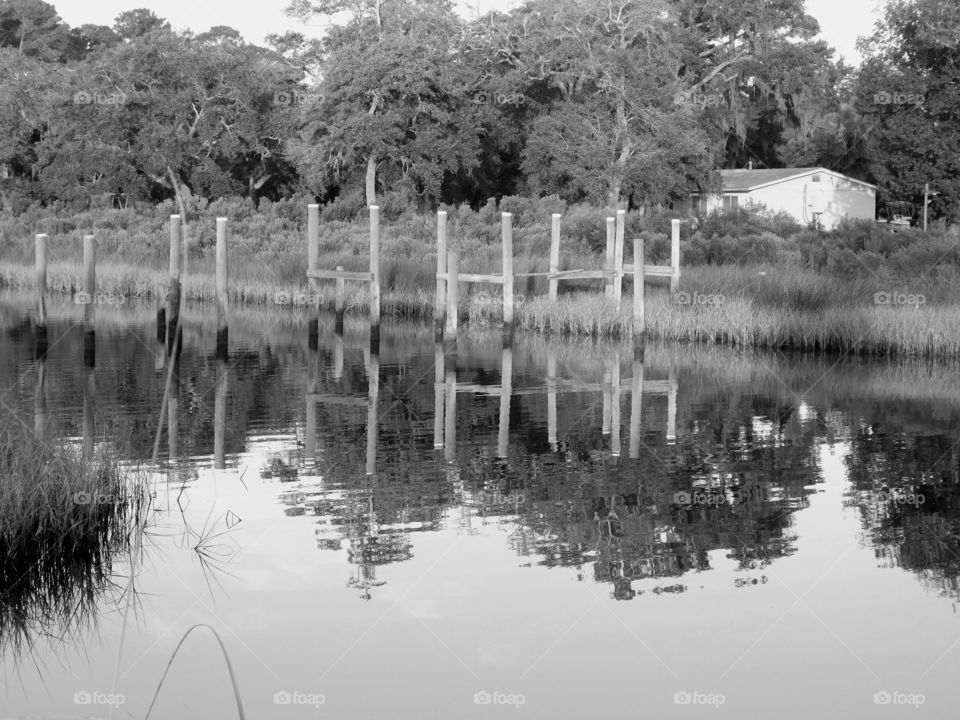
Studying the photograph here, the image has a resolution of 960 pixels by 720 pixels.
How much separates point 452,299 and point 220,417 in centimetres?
841

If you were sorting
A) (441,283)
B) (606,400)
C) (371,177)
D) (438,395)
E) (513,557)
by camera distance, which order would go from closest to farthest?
1. (513,557)
2. (606,400)
3. (438,395)
4. (441,283)
5. (371,177)

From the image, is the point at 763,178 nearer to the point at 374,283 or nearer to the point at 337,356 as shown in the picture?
the point at 374,283

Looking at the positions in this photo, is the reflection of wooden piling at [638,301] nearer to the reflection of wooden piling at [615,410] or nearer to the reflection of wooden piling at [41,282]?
the reflection of wooden piling at [615,410]

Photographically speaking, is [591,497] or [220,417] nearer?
[591,497]

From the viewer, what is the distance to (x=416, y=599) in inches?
358

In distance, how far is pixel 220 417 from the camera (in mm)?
16531

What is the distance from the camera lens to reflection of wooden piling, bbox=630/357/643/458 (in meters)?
15.1

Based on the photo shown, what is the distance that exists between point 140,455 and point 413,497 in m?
3.10

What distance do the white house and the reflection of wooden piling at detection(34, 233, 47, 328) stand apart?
3980 cm

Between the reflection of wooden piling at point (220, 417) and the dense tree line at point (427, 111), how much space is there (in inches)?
1344

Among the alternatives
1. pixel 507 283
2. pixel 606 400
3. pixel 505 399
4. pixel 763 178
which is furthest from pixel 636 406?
pixel 763 178

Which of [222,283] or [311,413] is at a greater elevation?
[222,283]

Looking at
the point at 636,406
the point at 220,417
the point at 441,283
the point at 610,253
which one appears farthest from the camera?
the point at 610,253

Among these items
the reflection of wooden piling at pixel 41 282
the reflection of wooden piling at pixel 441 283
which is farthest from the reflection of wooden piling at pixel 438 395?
the reflection of wooden piling at pixel 41 282
